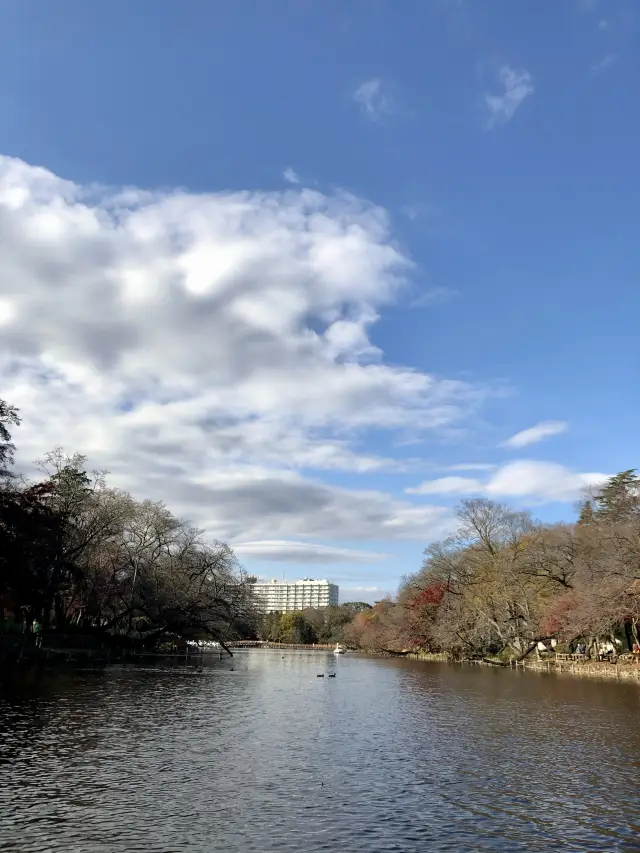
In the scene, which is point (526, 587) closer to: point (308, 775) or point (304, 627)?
point (308, 775)

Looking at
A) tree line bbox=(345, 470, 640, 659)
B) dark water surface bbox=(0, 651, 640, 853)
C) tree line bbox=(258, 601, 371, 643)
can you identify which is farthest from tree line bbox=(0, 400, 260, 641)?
tree line bbox=(258, 601, 371, 643)

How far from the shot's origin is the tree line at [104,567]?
1706 inches

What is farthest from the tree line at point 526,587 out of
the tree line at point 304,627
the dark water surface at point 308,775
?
the tree line at point 304,627

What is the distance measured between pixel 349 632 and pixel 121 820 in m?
134

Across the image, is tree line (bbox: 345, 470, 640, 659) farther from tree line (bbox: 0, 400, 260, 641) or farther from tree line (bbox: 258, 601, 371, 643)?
tree line (bbox: 258, 601, 371, 643)

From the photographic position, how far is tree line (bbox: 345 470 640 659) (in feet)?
167

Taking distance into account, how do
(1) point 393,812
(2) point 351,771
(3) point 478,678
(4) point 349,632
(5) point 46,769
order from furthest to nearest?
1. (4) point 349,632
2. (3) point 478,678
3. (2) point 351,771
4. (5) point 46,769
5. (1) point 393,812

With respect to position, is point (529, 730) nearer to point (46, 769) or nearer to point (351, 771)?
point (351, 771)

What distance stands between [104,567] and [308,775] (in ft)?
157

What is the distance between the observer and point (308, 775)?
57.2ft

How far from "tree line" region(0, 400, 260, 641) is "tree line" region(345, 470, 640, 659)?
25410mm

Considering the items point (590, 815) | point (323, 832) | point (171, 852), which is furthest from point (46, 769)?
point (590, 815)

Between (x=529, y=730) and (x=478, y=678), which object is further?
(x=478, y=678)

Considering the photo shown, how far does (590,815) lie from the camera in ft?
47.1
